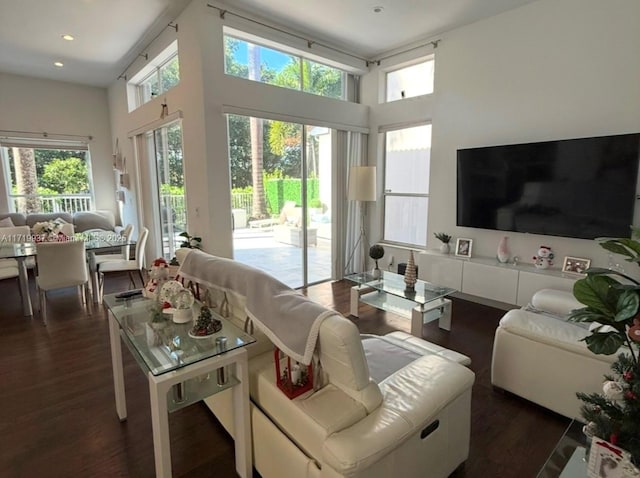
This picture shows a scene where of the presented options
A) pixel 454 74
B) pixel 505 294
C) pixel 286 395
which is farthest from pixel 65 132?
pixel 505 294

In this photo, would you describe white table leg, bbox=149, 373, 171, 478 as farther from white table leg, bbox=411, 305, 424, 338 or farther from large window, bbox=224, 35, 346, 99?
large window, bbox=224, 35, 346, 99

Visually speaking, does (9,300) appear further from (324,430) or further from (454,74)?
(454,74)

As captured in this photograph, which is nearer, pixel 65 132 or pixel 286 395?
pixel 286 395

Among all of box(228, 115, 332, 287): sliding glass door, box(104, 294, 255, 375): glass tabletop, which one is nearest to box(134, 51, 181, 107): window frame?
box(228, 115, 332, 287): sliding glass door

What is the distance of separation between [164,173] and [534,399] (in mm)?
5176

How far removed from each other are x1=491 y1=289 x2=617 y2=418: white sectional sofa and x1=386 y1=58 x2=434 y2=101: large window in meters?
3.41

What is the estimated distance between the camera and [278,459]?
4.81 ft

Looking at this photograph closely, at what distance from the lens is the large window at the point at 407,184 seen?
475 centimetres

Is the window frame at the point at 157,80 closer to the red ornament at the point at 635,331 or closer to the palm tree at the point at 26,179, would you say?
the palm tree at the point at 26,179

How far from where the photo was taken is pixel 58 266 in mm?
3689

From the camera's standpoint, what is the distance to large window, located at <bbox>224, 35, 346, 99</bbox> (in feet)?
12.9

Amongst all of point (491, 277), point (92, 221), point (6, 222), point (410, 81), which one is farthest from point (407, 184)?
point (6, 222)

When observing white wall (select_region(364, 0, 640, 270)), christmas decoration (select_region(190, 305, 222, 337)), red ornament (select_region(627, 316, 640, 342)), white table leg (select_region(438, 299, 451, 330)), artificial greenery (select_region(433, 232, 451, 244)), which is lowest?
white table leg (select_region(438, 299, 451, 330))

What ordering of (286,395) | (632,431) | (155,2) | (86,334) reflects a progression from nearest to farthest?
(632,431)
(286,395)
(86,334)
(155,2)
